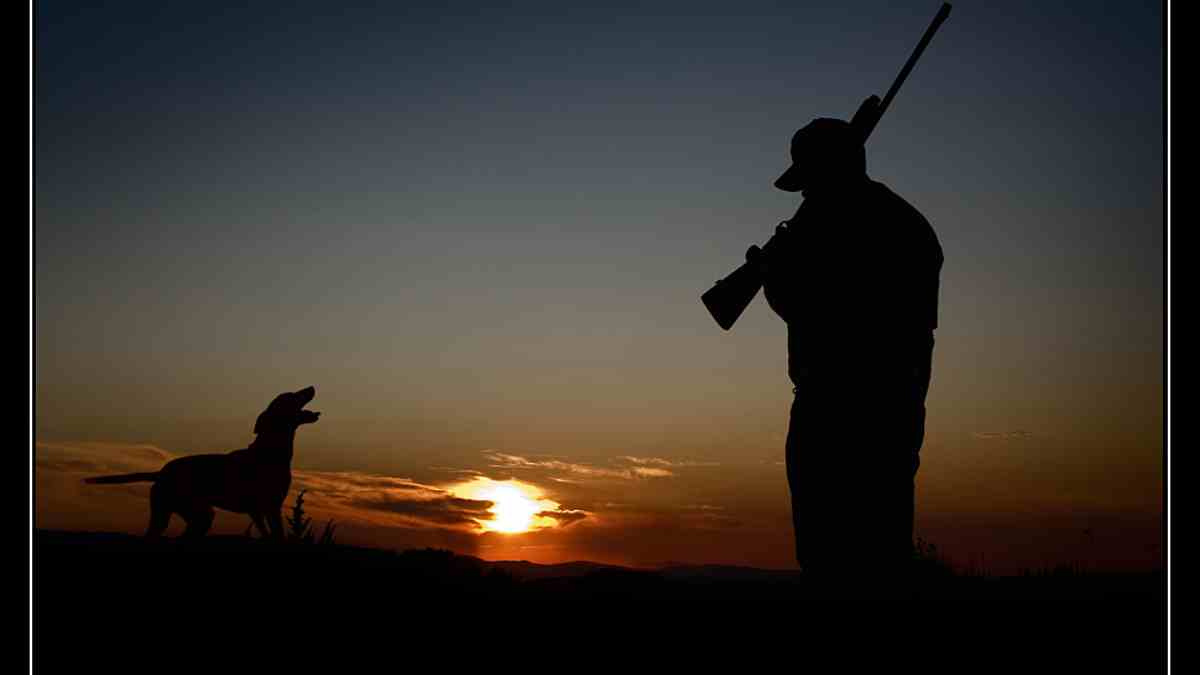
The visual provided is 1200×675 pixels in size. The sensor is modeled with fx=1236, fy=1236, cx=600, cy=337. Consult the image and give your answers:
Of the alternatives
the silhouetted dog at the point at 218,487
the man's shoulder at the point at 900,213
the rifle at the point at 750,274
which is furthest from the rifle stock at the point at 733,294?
the silhouetted dog at the point at 218,487

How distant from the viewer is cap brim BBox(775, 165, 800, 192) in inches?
315

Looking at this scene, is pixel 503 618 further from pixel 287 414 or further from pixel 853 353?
pixel 287 414

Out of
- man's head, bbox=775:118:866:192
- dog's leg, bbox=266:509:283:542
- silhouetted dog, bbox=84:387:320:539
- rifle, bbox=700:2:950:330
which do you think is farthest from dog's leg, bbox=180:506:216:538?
man's head, bbox=775:118:866:192

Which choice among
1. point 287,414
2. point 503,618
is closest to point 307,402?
point 287,414

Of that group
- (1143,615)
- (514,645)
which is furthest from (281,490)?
(1143,615)

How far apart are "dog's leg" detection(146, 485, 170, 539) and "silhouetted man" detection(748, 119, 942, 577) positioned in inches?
228

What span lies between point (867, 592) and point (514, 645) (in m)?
2.19

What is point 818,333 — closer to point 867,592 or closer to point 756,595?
point 867,592

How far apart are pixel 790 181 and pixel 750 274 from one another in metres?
0.66

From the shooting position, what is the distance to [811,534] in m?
7.67

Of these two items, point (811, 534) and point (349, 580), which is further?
point (349, 580)

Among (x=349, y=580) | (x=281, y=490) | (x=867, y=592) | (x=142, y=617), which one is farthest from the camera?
(x=281, y=490)

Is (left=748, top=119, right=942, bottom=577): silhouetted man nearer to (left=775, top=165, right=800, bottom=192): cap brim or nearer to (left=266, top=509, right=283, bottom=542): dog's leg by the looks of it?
(left=775, top=165, right=800, bottom=192): cap brim

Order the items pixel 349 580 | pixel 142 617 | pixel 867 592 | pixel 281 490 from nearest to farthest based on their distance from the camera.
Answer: pixel 867 592
pixel 142 617
pixel 349 580
pixel 281 490
